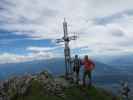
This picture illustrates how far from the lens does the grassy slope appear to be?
3984cm

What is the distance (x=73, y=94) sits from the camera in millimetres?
40625

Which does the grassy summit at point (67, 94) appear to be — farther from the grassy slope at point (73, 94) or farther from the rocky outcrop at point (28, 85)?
the rocky outcrop at point (28, 85)

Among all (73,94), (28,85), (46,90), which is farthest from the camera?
(28,85)

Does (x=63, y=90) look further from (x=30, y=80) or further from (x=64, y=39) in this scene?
(x=64, y=39)

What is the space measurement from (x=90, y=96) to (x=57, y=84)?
5134mm

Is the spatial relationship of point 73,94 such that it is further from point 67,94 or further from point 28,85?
point 28,85

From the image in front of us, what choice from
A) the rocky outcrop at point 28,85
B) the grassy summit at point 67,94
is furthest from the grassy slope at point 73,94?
the rocky outcrop at point 28,85

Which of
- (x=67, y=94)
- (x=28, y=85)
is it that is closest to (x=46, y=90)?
(x=67, y=94)

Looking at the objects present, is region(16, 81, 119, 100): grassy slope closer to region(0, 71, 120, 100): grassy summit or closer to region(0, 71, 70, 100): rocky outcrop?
region(0, 71, 120, 100): grassy summit

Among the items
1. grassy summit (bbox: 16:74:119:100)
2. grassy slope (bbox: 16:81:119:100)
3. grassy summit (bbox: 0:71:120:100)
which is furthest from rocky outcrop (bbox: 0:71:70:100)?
grassy slope (bbox: 16:81:119:100)

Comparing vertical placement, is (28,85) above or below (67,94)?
above

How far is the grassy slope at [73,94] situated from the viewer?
39.8 m

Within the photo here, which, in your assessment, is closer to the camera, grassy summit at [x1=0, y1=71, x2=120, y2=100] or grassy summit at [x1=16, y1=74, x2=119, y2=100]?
grassy summit at [x1=16, y1=74, x2=119, y2=100]

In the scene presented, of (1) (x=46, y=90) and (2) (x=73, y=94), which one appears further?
(1) (x=46, y=90)
